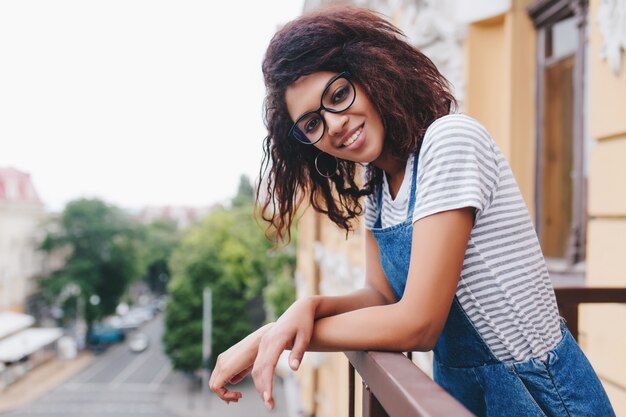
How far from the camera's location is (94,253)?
124ft

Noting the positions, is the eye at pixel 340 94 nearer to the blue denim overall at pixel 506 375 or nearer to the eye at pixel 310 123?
the eye at pixel 310 123

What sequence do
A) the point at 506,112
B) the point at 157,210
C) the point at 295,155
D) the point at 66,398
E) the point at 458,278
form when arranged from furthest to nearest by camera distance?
the point at 157,210 → the point at 66,398 → the point at 506,112 → the point at 295,155 → the point at 458,278

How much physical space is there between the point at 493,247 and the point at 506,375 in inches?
11.2

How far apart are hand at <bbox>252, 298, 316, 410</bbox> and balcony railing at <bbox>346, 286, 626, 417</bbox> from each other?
0.44ft

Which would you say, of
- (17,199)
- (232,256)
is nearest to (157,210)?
(17,199)

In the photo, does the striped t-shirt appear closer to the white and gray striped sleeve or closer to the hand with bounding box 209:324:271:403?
the white and gray striped sleeve

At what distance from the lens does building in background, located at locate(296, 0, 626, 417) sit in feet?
9.70

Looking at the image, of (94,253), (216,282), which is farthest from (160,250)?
(216,282)

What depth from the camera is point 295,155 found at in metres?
1.76

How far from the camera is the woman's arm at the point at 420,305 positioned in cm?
118

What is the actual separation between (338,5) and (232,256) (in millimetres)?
30773

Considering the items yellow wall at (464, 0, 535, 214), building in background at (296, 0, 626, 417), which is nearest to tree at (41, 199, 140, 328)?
building in background at (296, 0, 626, 417)

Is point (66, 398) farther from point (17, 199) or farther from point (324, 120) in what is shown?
point (324, 120)

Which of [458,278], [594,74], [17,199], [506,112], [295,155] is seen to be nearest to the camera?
[458,278]
